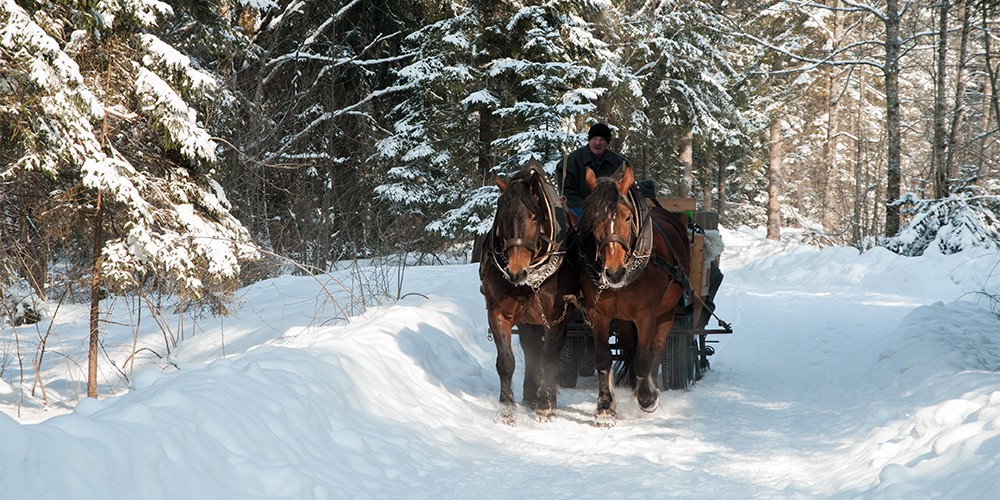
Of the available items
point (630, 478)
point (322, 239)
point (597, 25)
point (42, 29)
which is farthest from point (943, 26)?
point (42, 29)

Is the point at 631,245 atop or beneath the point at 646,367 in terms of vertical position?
atop

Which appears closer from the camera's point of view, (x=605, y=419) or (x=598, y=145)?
(x=605, y=419)

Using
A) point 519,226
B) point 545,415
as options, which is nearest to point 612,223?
point 519,226

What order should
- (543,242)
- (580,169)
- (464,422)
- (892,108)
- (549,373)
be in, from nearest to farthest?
(543,242)
(464,422)
(549,373)
(580,169)
(892,108)

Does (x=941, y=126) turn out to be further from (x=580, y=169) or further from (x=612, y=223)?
(x=612, y=223)

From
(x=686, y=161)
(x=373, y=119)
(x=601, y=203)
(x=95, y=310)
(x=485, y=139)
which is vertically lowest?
(x=95, y=310)

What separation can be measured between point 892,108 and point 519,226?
1421 cm

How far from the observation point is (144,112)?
6.98 m

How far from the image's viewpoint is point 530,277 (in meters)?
5.52

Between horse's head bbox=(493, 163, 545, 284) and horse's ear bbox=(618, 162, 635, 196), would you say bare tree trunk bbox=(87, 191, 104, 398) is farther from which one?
horse's ear bbox=(618, 162, 635, 196)

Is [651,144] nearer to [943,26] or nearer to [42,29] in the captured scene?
[943,26]

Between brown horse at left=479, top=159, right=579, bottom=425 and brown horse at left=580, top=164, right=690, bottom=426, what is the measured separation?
0.24 meters

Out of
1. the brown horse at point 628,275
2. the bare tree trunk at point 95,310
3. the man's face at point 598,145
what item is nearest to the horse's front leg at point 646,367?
the brown horse at point 628,275

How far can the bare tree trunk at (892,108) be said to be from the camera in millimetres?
15875
